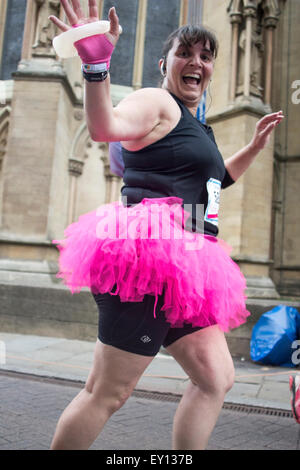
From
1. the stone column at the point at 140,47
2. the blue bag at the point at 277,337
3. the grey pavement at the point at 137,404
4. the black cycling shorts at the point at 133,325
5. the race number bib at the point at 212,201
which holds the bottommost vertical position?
the grey pavement at the point at 137,404

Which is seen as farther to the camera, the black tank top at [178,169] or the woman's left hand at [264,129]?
the woman's left hand at [264,129]

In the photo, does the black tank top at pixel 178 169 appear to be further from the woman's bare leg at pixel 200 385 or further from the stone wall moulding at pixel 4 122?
the stone wall moulding at pixel 4 122

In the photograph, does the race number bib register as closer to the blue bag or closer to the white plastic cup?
the white plastic cup

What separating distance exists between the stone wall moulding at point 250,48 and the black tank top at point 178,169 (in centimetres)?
739

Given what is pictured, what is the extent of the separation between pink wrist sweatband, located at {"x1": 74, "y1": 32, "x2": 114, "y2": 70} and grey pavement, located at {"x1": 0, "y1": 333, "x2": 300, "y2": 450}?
2252 mm

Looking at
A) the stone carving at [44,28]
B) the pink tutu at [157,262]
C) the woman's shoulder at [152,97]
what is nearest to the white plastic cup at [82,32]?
the woman's shoulder at [152,97]

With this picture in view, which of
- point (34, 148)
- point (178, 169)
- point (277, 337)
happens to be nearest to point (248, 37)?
point (34, 148)

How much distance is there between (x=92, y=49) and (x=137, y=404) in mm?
3261

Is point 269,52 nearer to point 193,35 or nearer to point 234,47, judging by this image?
point 234,47

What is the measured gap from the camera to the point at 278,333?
229 inches

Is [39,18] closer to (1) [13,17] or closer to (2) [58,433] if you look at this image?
(1) [13,17]

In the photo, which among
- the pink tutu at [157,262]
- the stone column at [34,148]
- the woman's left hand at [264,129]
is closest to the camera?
the pink tutu at [157,262]

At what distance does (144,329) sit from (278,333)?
4.62 m

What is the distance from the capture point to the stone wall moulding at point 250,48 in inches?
347
